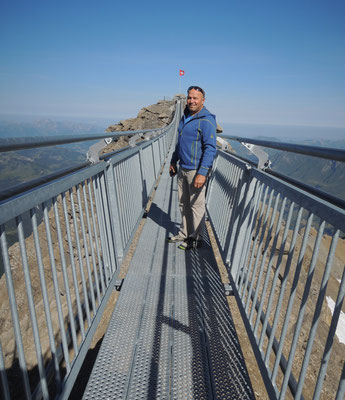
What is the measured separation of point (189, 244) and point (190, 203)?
79 cm

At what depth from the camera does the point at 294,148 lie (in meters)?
2.00

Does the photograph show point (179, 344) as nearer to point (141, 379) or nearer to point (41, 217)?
point (141, 379)

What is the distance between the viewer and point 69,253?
2172 mm

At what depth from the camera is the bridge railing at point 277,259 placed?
1587 mm

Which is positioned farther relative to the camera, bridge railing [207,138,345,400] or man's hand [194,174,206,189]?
man's hand [194,174,206,189]

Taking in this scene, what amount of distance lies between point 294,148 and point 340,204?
0.58m

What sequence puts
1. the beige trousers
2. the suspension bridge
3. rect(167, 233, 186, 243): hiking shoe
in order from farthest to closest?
rect(167, 233, 186, 243): hiking shoe
the beige trousers
the suspension bridge

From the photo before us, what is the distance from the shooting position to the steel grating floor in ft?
7.66

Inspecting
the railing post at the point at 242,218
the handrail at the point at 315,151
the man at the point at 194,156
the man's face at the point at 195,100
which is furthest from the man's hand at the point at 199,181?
the handrail at the point at 315,151

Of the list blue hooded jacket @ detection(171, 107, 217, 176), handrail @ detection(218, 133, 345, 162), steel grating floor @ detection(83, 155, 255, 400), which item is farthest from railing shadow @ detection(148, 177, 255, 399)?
handrail @ detection(218, 133, 345, 162)

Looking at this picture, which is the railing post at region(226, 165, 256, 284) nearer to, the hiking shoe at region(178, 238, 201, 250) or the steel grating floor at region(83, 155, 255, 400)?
the steel grating floor at region(83, 155, 255, 400)

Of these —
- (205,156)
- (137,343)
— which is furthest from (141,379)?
(205,156)

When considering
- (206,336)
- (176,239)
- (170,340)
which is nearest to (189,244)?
(176,239)

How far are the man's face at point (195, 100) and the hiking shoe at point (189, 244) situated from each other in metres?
2.17
